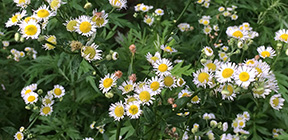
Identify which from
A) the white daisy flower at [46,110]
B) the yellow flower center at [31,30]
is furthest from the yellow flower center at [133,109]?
the white daisy flower at [46,110]

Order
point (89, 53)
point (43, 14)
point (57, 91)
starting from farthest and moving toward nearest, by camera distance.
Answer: point (57, 91)
point (43, 14)
point (89, 53)

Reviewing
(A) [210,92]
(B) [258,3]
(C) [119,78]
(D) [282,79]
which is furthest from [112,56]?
(B) [258,3]

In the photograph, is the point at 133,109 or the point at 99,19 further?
the point at 99,19

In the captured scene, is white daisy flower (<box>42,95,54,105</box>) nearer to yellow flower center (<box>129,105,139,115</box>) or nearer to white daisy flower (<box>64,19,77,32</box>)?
white daisy flower (<box>64,19,77,32</box>)

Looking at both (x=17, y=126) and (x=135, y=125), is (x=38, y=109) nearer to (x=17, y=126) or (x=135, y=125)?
(x=135, y=125)

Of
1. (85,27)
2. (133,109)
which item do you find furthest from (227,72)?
(85,27)

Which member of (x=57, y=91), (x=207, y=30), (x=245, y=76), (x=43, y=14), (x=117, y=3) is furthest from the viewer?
(x=207, y=30)

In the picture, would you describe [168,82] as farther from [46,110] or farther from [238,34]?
[46,110]

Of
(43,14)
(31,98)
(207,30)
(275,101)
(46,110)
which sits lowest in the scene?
(275,101)
